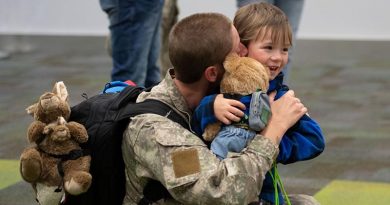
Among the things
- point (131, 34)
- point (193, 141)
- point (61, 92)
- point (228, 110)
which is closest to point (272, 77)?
point (228, 110)

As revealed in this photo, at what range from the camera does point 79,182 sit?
9.19 ft

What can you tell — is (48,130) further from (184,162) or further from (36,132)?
(184,162)

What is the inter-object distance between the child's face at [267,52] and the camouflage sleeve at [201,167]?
33cm

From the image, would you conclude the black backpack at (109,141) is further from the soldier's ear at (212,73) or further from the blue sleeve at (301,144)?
the blue sleeve at (301,144)

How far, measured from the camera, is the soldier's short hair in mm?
2824

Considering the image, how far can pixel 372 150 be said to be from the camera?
546 cm

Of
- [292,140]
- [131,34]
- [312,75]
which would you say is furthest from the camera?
[312,75]

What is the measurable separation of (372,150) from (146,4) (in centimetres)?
167

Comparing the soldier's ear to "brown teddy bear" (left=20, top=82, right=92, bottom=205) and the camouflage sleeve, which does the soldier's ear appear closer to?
the camouflage sleeve

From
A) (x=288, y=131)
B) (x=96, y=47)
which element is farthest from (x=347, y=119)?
(x=96, y=47)

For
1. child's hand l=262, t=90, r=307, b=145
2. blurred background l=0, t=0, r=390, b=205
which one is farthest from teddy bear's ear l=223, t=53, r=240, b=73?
blurred background l=0, t=0, r=390, b=205

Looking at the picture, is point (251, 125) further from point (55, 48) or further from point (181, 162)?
point (55, 48)

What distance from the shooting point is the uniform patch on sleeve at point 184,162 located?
2.71 m

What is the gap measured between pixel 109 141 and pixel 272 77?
0.60m
